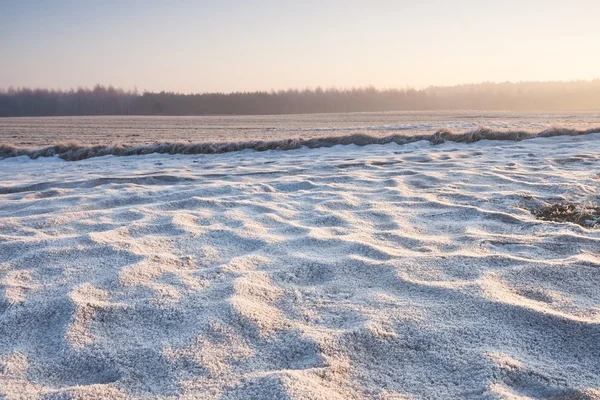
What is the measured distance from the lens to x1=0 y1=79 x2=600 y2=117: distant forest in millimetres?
70125

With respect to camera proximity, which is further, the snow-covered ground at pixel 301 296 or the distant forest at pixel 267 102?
the distant forest at pixel 267 102

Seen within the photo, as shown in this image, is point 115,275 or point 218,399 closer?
point 218,399

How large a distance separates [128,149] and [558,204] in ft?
25.6

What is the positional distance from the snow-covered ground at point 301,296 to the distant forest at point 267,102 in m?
66.6

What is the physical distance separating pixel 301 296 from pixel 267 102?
73.3 meters

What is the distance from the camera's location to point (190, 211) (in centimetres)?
392

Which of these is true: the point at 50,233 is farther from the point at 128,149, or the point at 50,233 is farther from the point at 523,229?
the point at 128,149

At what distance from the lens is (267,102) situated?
7375 centimetres

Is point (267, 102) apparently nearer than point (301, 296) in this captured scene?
No

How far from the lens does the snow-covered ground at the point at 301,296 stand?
1.62 m

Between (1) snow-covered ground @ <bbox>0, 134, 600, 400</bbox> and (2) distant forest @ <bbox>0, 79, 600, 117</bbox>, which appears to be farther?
(2) distant forest @ <bbox>0, 79, 600, 117</bbox>

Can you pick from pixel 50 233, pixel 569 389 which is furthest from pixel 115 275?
pixel 569 389

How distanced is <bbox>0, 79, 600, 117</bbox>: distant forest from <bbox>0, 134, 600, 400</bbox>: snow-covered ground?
218ft

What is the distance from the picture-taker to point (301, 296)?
227 centimetres
